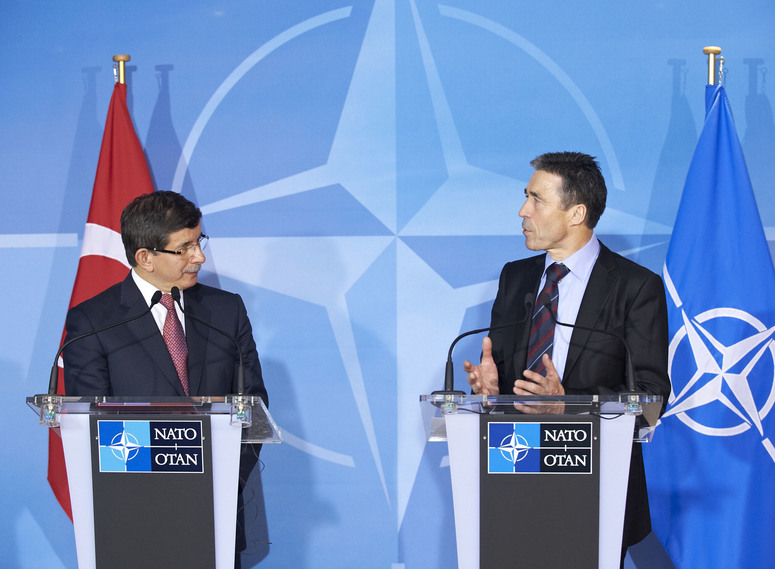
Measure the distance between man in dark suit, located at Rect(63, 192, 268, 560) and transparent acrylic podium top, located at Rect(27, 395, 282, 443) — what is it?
62 centimetres

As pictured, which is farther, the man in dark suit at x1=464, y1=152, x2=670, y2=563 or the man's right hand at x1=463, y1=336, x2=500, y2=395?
the man in dark suit at x1=464, y1=152, x2=670, y2=563

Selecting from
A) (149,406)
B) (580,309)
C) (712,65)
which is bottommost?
(149,406)

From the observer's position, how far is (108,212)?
380 cm

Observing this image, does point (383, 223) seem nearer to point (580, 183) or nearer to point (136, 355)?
point (580, 183)

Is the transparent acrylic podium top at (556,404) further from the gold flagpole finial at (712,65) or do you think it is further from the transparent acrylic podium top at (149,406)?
the gold flagpole finial at (712,65)

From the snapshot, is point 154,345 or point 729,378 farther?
point 729,378

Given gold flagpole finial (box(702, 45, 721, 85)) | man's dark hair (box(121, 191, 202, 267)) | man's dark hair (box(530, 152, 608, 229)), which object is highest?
gold flagpole finial (box(702, 45, 721, 85))

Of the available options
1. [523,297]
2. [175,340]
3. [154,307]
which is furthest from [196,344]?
[523,297]

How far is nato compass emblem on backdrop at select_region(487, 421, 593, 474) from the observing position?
2027mm

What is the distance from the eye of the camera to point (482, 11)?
388 cm

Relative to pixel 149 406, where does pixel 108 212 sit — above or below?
above

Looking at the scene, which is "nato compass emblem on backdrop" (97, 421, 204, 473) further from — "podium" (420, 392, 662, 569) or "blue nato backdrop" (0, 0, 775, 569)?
"blue nato backdrop" (0, 0, 775, 569)

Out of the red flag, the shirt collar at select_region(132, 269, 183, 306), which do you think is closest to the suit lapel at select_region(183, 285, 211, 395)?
the shirt collar at select_region(132, 269, 183, 306)

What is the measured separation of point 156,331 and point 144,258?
0.26 metres
